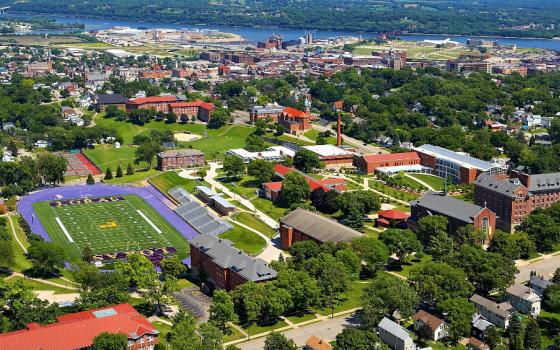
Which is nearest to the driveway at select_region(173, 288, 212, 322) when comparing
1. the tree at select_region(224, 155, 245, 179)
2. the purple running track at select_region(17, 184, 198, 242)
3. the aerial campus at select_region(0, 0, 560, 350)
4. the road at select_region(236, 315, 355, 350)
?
the aerial campus at select_region(0, 0, 560, 350)

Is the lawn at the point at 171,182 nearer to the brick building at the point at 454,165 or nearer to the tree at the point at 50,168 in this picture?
the tree at the point at 50,168

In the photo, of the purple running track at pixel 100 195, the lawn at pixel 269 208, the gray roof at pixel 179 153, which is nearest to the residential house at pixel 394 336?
the purple running track at pixel 100 195

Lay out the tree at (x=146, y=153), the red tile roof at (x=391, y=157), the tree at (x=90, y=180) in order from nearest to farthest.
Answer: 1. the tree at (x=90, y=180)
2. the red tile roof at (x=391, y=157)
3. the tree at (x=146, y=153)

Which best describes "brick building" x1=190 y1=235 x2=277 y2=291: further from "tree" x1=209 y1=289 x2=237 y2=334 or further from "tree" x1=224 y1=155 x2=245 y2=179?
"tree" x1=224 y1=155 x2=245 y2=179

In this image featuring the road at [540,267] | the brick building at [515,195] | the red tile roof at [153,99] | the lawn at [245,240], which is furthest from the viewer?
the red tile roof at [153,99]

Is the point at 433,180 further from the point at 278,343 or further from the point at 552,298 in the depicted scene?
the point at 278,343

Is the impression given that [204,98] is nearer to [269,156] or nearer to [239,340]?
[269,156]
